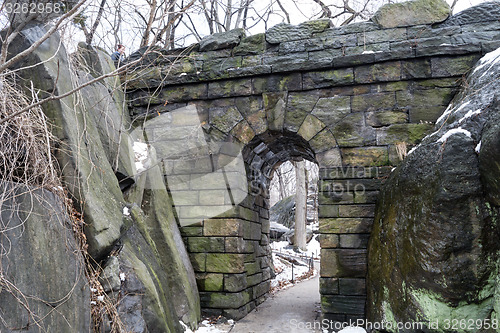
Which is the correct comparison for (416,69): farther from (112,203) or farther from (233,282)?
(112,203)

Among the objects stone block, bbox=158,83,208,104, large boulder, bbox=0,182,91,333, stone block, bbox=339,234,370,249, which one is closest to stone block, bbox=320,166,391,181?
stone block, bbox=339,234,370,249

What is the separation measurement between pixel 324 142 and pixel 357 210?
2.90 ft

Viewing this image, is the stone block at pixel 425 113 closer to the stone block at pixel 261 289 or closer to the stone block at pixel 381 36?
the stone block at pixel 381 36

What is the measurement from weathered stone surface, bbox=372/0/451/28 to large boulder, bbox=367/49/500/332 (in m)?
1.28

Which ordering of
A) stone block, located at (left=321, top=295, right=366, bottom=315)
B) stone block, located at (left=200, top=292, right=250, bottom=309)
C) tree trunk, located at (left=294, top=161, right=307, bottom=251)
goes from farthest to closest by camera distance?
tree trunk, located at (left=294, top=161, right=307, bottom=251) → stone block, located at (left=200, top=292, right=250, bottom=309) → stone block, located at (left=321, top=295, right=366, bottom=315)

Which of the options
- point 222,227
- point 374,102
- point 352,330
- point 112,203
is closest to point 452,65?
point 374,102

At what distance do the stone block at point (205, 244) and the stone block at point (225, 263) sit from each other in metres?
0.07

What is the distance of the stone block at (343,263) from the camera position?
430cm

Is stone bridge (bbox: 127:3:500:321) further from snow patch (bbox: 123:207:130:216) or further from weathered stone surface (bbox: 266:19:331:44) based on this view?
snow patch (bbox: 123:207:130:216)

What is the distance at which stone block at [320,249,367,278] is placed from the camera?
4.30m

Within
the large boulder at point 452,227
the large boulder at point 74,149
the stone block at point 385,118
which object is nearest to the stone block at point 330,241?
the large boulder at point 452,227

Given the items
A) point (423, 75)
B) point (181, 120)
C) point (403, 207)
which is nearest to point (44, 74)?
point (181, 120)

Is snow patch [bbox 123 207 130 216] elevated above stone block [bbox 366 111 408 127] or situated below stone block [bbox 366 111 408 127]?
below

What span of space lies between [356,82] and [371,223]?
5.46 feet
